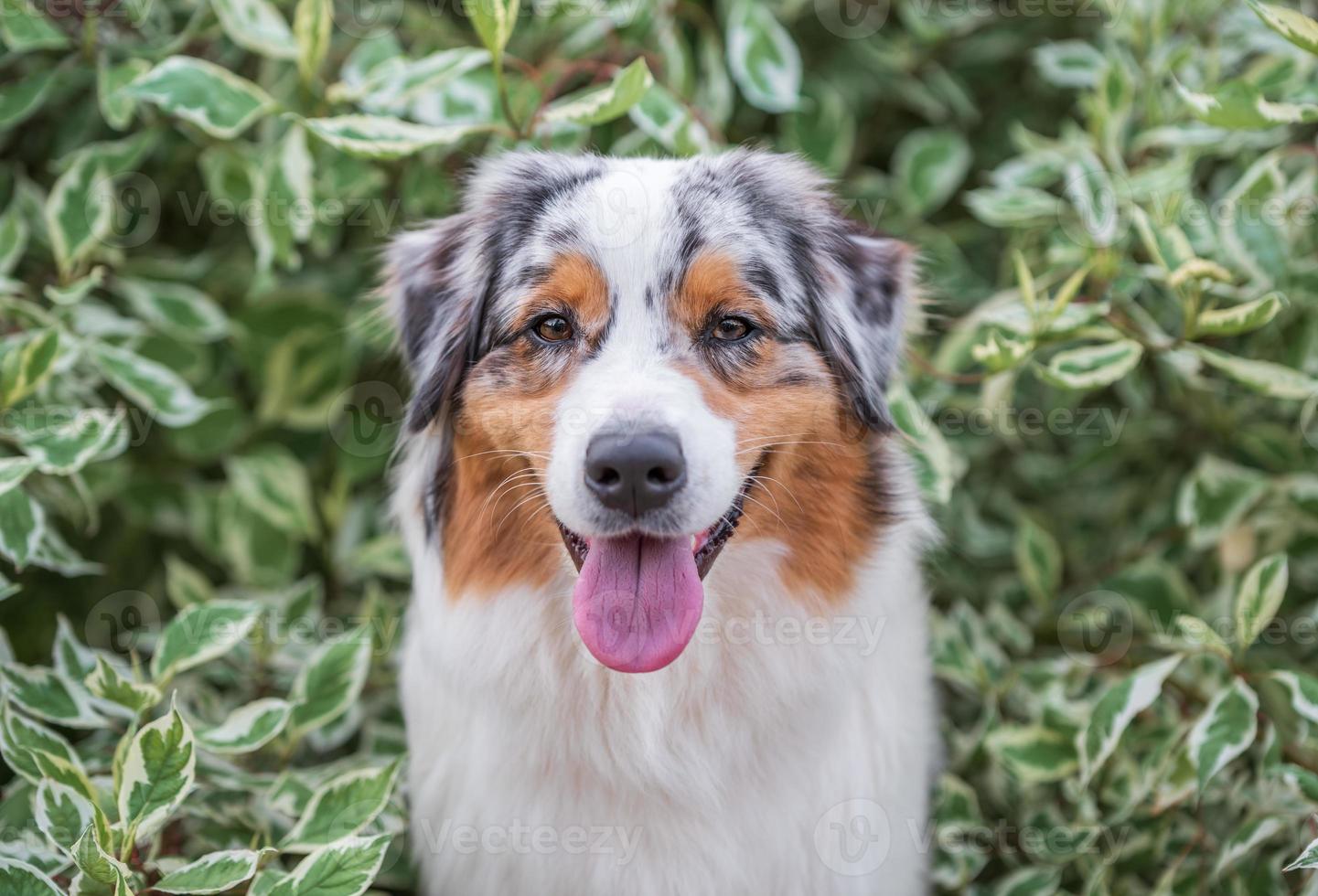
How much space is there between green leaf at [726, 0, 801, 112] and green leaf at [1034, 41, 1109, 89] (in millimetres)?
960

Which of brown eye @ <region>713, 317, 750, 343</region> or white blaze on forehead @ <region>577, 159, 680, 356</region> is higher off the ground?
white blaze on forehead @ <region>577, 159, 680, 356</region>

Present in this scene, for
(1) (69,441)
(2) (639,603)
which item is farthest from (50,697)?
(2) (639,603)

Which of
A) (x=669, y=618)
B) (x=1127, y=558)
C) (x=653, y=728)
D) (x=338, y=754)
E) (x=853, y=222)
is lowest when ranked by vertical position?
(x=338, y=754)

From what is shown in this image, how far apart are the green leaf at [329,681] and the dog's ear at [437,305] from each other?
709 mm

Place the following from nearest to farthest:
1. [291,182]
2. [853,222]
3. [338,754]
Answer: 1. [853,222]
2. [291,182]
3. [338,754]

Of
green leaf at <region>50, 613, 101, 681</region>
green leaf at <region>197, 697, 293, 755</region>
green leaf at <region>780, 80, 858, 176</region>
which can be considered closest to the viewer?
green leaf at <region>197, 697, 293, 755</region>

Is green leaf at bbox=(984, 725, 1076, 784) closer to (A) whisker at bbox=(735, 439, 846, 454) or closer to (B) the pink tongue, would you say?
(A) whisker at bbox=(735, 439, 846, 454)

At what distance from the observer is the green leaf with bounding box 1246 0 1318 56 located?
2.55 meters

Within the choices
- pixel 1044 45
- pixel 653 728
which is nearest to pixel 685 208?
pixel 653 728

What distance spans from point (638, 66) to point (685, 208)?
1.39ft

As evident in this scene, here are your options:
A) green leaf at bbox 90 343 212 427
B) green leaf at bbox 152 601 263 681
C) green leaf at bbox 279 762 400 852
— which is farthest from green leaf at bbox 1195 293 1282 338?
green leaf at bbox 90 343 212 427

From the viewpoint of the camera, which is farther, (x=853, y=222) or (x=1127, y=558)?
(x=1127, y=558)

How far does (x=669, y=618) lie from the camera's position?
8.13ft

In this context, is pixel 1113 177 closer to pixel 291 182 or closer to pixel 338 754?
pixel 291 182
